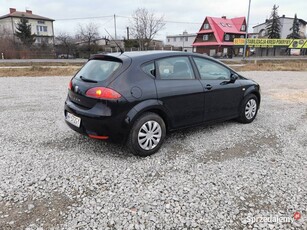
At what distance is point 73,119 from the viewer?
3.78 m

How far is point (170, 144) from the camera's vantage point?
13.8 ft

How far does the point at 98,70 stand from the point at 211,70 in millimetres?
2061

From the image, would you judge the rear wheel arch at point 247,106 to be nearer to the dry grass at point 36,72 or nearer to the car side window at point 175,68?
the car side window at point 175,68

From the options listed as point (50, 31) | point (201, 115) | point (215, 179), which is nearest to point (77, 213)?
point (215, 179)

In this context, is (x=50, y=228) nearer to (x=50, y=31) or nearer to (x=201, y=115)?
(x=201, y=115)

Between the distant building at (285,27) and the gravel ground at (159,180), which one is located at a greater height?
the distant building at (285,27)

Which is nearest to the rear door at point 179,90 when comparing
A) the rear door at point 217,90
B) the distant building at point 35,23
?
the rear door at point 217,90

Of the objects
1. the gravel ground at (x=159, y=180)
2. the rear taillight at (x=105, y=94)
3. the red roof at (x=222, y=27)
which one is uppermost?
the red roof at (x=222, y=27)

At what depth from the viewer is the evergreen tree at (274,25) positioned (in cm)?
5959

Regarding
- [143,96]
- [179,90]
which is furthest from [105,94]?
[179,90]

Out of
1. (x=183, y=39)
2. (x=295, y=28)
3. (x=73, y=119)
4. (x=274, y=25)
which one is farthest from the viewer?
(x=183, y=39)

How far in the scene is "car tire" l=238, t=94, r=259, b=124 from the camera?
5.12m

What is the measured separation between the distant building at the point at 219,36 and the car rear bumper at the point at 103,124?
46.3 meters

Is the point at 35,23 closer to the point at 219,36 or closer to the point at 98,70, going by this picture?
the point at 219,36
